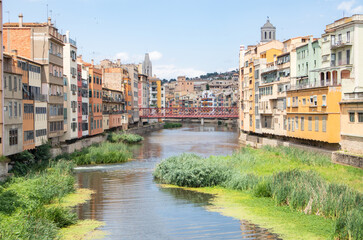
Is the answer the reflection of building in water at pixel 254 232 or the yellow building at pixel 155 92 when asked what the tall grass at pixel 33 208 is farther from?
the yellow building at pixel 155 92

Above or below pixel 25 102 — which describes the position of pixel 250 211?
below

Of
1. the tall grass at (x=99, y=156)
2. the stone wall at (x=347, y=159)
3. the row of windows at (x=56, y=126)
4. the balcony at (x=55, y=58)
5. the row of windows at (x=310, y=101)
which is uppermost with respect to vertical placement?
the balcony at (x=55, y=58)

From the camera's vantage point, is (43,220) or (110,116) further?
(110,116)

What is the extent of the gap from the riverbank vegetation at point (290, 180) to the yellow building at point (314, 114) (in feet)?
11.7

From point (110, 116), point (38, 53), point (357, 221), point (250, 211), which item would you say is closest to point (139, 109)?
point (110, 116)

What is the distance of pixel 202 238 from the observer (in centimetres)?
1909

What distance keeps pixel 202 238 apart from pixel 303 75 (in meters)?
36.9

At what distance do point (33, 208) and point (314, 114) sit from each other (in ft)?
102

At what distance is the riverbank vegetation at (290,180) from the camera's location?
19812 millimetres

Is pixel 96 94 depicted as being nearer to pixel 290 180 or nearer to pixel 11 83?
pixel 11 83

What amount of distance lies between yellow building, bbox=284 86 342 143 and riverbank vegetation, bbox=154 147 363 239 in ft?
11.7

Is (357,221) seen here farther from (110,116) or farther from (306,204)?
(110,116)

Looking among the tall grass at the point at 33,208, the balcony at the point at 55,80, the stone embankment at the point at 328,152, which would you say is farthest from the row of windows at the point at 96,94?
the tall grass at the point at 33,208

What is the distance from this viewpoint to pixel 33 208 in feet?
68.3
